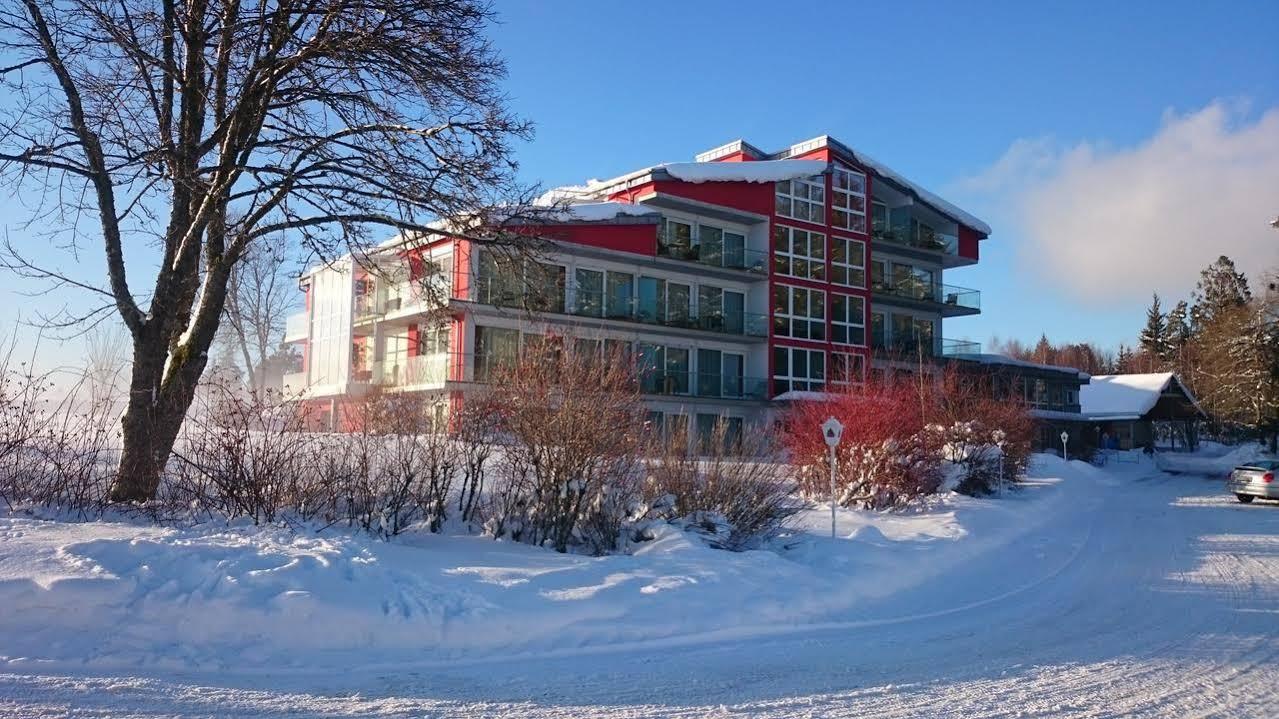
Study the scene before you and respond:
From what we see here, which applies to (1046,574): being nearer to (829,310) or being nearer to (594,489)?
(594,489)

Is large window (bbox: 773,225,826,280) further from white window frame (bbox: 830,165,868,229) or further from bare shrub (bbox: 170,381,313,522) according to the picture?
bare shrub (bbox: 170,381,313,522)

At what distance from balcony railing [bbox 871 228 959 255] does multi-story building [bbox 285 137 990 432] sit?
0.11 meters

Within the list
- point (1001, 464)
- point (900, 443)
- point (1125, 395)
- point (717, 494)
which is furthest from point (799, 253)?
point (1125, 395)

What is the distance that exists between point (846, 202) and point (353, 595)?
39293 millimetres

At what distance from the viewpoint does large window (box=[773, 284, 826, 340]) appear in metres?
41.7

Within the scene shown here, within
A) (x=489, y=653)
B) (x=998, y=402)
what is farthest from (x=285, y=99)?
(x=998, y=402)

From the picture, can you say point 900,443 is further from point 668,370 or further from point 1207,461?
point 1207,461

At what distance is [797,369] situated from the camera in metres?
42.1

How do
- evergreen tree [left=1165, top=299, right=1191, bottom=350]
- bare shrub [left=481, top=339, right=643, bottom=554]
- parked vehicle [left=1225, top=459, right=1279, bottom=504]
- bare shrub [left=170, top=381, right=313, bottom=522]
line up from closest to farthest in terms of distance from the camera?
bare shrub [left=170, top=381, right=313, bottom=522] < bare shrub [left=481, top=339, right=643, bottom=554] < parked vehicle [left=1225, top=459, right=1279, bottom=504] < evergreen tree [left=1165, top=299, right=1191, bottom=350]

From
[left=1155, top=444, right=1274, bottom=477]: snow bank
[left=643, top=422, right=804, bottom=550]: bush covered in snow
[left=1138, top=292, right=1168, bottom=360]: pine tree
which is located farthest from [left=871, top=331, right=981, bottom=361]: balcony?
[left=1138, top=292, right=1168, bottom=360]: pine tree

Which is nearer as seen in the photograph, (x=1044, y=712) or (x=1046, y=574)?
(x=1044, y=712)

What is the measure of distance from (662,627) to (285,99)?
9268 millimetres

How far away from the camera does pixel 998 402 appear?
98.1 feet

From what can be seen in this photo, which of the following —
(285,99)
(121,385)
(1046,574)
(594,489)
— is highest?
(285,99)
